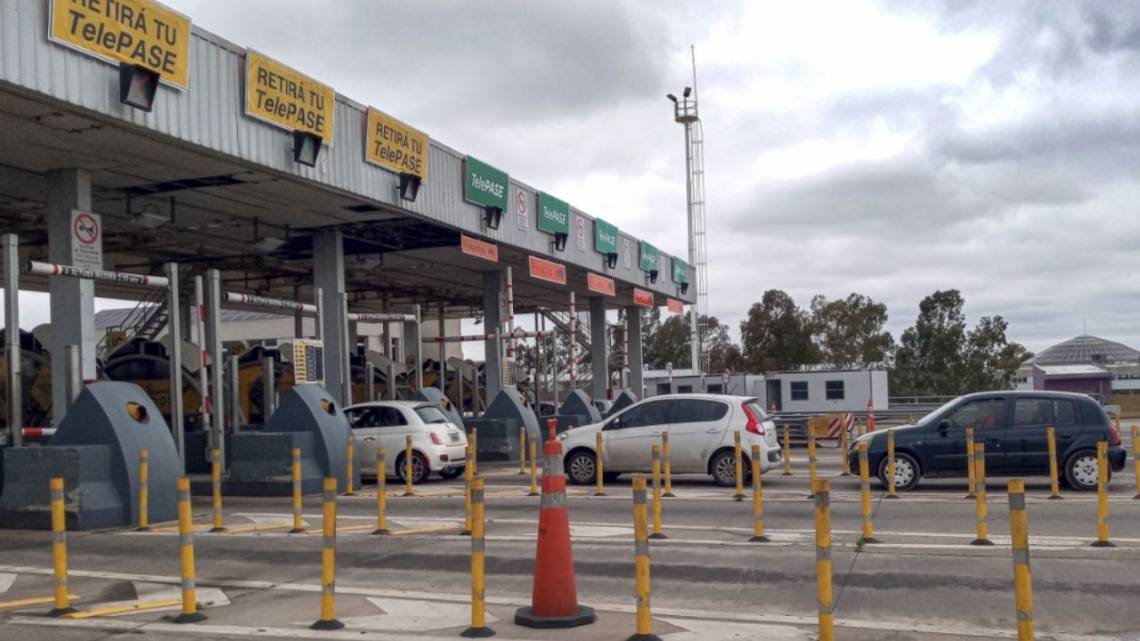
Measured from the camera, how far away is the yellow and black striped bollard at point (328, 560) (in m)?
7.76

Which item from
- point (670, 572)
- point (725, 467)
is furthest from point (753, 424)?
point (670, 572)

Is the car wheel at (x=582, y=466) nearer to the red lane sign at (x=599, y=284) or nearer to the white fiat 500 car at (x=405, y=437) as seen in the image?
the white fiat 500 car at (x=405, y=437)

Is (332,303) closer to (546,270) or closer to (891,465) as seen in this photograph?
(546,270)

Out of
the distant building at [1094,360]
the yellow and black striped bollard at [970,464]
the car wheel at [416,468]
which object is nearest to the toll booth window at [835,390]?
the car wheel at [416,468]

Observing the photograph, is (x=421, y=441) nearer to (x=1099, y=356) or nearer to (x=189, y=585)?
(x=189, y=585)

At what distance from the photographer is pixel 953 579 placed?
9352mm

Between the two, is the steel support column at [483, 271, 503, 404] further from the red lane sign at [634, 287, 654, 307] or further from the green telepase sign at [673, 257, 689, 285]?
the green telepase sign at [673, 257, 689, 285]

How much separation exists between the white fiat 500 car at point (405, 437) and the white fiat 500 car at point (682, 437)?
2.36 metres

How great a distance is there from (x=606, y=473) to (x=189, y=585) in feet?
37.7

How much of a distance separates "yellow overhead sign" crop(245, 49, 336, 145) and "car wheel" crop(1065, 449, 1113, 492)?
12.4m

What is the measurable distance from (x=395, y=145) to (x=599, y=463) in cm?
736

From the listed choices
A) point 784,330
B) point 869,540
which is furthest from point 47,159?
point 784,330

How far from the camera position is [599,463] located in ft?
55.2

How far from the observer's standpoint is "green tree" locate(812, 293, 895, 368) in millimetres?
73438
